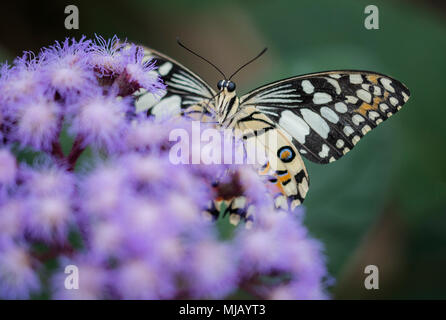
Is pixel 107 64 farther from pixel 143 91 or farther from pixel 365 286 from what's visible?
pixel 365 286

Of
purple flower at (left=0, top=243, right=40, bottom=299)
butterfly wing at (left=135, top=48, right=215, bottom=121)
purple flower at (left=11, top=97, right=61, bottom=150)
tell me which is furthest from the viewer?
butterfly wing at (left=135, top=48, right=215, bottom=121)

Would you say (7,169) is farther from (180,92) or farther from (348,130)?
(348,130)

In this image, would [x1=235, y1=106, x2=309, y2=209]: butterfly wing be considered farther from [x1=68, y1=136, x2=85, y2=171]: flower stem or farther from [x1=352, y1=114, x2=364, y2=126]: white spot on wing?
[x1=68, y1=136, x2=85, y2=171]: flower stem

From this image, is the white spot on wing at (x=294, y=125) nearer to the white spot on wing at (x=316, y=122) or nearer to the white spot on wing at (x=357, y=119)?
the white spot on wing at (x=316, y=122)

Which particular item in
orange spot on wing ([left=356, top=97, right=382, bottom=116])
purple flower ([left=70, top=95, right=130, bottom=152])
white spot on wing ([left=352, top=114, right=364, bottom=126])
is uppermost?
orange spot on wing ([left=356, top=97, right=382, bottom=116])

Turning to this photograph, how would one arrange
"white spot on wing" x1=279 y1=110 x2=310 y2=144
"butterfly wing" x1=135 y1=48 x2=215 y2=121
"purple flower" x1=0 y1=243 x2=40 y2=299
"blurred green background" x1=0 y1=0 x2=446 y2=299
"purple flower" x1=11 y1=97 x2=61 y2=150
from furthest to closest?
"blurred green background" x1=0 y1=0 x2=446 y2=299, "white spot on wing" x1=279 y1=110 x2=310 y2=144, "butterfly wing" x1=135 y1=48 x2=215 y2=121, "purple flower" x1=11 y1=97 x2=61 y2=150, "purple flower" x1=0 y1=243 x2=40 y2=299

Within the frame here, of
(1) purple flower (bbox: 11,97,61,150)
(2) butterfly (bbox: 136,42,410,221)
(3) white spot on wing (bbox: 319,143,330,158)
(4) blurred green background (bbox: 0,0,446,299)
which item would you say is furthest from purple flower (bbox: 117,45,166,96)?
(4) blurred green background (bbox: 0,0,446,299)
